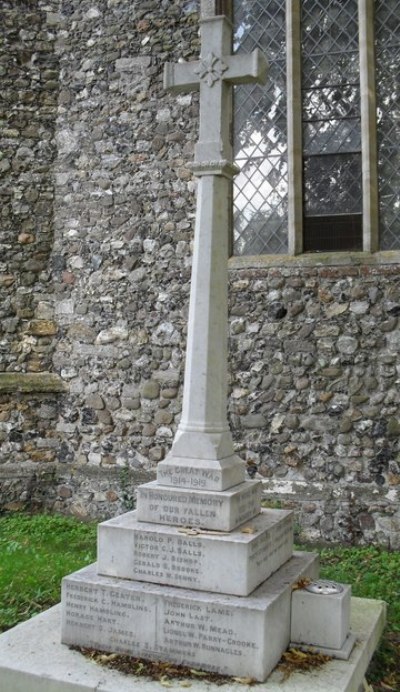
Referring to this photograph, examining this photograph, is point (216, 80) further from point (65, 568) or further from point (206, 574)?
point (65, 568)

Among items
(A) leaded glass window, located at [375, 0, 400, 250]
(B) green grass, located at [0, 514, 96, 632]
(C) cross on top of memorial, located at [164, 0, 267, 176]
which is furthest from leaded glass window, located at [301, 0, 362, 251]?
(B) green grass, located at [0, 514, 96, 632]

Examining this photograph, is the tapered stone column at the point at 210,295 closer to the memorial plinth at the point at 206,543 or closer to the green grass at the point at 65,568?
the memorial plinth at the point at 206,543

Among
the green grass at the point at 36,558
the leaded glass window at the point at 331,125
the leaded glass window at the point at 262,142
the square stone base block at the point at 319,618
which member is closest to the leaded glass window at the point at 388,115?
the leaded glass window at the point at 331,125

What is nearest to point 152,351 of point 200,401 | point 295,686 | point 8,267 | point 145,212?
point 145,212

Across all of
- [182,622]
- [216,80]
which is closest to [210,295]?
[216,80]

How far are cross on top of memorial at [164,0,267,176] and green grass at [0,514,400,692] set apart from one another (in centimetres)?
329

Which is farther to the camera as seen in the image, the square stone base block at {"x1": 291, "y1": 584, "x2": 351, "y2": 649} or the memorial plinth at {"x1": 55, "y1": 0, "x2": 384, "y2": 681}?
the square stone base block at {"x1": 291, "y1": 584, "x2": 351, "y2": 649}

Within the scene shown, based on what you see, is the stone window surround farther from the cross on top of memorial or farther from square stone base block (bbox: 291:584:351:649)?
square stone base block (bbox: 291:584:351:649)

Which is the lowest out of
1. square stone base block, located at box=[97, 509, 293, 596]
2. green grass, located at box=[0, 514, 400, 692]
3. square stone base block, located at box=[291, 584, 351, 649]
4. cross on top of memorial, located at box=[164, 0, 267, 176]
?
green grass, located at box=[0, 514, 400, 692]

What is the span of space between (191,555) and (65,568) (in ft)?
8.39

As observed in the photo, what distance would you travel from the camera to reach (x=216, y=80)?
14.6 feet

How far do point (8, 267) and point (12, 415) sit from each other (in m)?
1.80

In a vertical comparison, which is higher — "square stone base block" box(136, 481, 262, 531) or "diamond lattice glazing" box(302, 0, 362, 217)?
"diamond lattice glazing" box(302, 0, 362, 217)

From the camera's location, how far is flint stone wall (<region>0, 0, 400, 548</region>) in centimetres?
701
